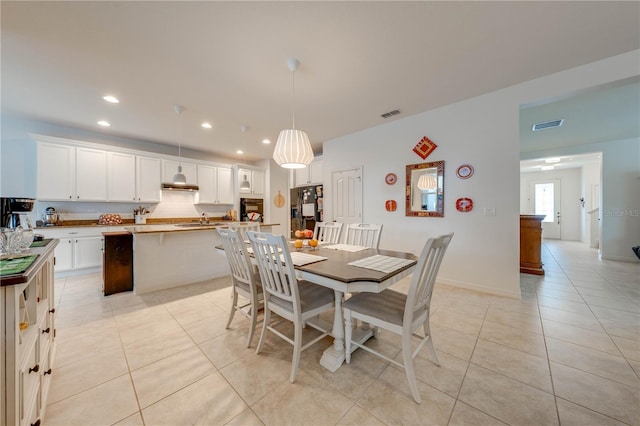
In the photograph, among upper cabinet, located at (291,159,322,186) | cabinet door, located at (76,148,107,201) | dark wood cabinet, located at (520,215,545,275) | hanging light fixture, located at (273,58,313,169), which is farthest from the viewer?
upper cabinet, located at (291,159,322,186)

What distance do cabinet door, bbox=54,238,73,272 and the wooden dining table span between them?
443cm

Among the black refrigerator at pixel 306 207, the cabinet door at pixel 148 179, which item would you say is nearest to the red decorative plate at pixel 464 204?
the black refrigerator at pixel 306 207

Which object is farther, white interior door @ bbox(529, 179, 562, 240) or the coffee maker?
white interior door @ bbox(529, 179, 562, 240)

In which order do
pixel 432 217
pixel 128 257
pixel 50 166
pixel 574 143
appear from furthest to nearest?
pixel 574 143
pixel 50 166
pixel 432 217
pixel 128 257

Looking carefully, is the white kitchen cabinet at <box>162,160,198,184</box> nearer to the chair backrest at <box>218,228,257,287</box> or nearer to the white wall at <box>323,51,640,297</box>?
the chair backrest at <box>218,228,257,287</box>

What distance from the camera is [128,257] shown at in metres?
3.20

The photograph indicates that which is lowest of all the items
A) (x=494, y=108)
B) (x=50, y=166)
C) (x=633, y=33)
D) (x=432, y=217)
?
(x=432, y=217)

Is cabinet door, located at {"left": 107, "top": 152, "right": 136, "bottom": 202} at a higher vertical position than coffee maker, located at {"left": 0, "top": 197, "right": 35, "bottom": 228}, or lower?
higher

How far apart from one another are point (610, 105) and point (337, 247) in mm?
4398

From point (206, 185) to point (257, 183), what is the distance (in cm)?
128

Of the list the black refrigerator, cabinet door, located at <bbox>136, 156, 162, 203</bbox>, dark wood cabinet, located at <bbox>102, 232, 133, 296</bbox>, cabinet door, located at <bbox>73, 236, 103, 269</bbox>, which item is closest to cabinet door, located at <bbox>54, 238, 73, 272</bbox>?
cabinet door, located at <bbox>73, 236, 103, 269</bbox>

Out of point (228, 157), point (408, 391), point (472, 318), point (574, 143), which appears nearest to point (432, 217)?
point (472, 318)

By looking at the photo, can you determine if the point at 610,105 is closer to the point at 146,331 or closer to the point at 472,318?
the point at 472,318

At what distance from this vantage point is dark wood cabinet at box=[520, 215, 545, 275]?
3877 millimetres
